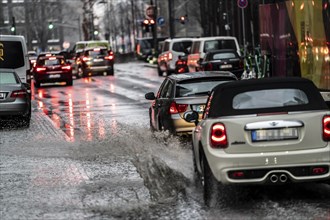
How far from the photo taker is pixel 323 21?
17.5m

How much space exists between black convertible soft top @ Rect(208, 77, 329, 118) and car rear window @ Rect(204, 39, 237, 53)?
2681 centimetres

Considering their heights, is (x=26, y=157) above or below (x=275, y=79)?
below

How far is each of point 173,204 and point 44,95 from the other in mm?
25555

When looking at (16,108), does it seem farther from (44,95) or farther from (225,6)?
(225,6)

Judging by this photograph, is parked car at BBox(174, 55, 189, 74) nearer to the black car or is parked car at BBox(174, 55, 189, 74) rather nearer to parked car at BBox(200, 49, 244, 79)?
parked car at BBox(200, 49, 244, 79)

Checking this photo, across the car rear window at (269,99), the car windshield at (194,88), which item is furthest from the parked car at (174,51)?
the car rear window at (269,99)

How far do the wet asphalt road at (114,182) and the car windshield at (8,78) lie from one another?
1430mm

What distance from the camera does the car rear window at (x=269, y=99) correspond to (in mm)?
9133

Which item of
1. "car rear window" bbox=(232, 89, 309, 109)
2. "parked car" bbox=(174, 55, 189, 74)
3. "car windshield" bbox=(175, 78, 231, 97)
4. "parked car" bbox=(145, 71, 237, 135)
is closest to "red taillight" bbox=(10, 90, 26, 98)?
"parked car" bbox=(145, 71, 237, 135)

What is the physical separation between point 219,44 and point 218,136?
28.0 m

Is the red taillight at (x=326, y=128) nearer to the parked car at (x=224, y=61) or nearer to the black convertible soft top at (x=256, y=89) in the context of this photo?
the black convertible soft top at (x=256, y=89)

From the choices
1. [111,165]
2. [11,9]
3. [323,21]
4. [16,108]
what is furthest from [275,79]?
[11,9]

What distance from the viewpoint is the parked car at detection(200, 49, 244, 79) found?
108 feet

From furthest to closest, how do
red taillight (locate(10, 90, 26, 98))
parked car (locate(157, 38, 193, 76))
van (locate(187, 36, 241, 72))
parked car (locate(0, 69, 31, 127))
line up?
parked car (locate(157, 38, 193, 76)) → van (locate(187, 36, 241, 72)) → red taillight (locate(10, 90, 26, 98)) → parked car (locate(0, 69, 31, 127))
